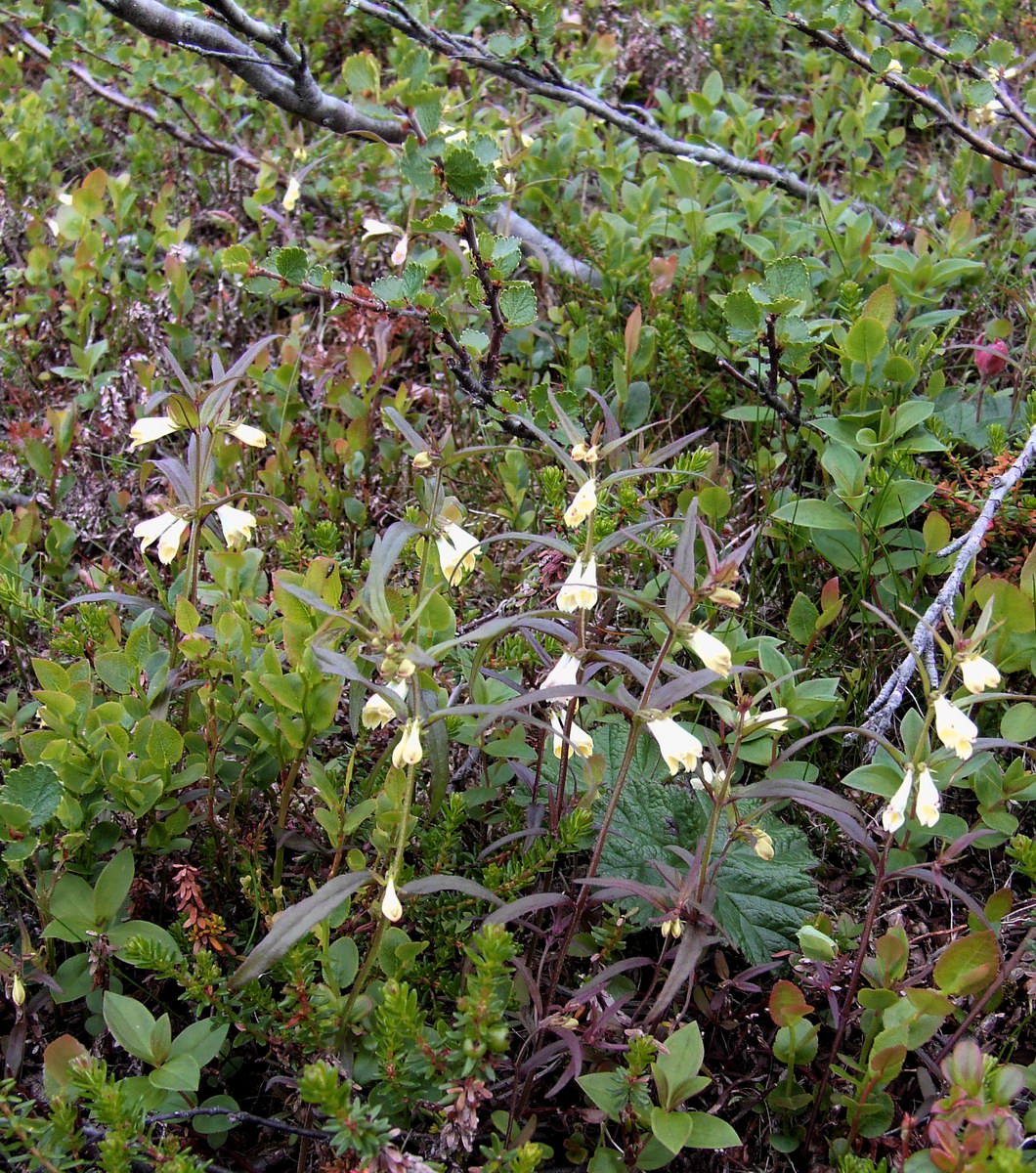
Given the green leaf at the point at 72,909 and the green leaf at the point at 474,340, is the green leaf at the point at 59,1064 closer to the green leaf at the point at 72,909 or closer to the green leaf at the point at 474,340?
the green leaf at the point at 72,909

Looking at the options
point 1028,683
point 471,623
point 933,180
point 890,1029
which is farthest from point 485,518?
point 933,180

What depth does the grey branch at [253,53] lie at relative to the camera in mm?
3029

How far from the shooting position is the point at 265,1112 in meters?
1.88

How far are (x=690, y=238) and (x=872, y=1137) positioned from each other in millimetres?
2815

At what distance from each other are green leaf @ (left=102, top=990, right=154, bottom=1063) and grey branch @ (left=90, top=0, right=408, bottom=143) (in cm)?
235

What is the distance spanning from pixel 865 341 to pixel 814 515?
515mm

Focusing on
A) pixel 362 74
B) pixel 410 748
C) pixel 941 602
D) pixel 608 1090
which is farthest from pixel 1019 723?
pixel 362 74

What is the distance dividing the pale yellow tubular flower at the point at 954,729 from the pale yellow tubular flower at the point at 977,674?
0.05 metres

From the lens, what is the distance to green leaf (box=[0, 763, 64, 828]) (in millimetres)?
1859

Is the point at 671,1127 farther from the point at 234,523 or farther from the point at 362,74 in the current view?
the point at 362,74

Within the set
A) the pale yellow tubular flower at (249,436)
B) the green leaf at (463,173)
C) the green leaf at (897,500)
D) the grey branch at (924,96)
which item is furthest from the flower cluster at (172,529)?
the grey branch at (924,96)

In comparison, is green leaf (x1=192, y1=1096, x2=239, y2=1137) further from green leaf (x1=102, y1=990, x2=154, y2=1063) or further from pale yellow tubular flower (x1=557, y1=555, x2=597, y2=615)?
pale yellow tubular flower (x1=557, y1=555, x2=597, y2=615)

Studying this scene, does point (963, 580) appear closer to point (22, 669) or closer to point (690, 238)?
point (690, 238)

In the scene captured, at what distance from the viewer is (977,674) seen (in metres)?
1.62
